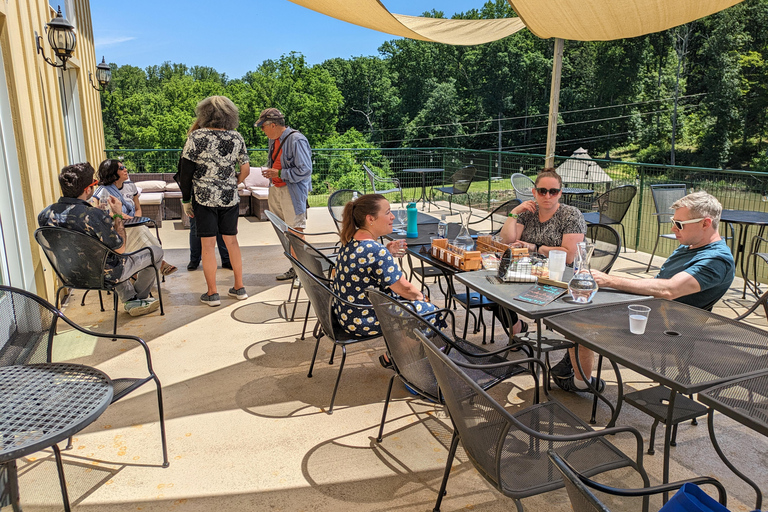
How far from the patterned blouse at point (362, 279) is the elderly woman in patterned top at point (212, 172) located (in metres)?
1.99

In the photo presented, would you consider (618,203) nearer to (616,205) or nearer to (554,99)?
(616,205)

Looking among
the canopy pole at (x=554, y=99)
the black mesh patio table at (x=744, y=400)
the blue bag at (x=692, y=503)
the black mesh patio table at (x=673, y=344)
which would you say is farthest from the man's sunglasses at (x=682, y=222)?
the canopy pole at (x=554, y=99)

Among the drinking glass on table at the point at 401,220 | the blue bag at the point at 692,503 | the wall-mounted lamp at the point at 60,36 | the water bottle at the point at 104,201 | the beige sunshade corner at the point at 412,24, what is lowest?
the blue bag at the point at 692,503

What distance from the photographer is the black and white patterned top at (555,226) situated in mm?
3531

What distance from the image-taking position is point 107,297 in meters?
5.07

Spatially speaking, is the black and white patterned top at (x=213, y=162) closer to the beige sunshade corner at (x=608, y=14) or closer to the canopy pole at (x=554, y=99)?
the beige sunshade corner at (x=608, y=14)

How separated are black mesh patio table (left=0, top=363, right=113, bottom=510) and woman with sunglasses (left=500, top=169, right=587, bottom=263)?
95.1 inches

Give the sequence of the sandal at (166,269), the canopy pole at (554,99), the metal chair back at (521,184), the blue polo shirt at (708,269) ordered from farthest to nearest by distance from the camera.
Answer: the metal chair back at (521,184) → the sandal at (166,269) → the canopy pole at (554,99) → the blue polo shirt at (708,269)

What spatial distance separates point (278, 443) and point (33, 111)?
355cm

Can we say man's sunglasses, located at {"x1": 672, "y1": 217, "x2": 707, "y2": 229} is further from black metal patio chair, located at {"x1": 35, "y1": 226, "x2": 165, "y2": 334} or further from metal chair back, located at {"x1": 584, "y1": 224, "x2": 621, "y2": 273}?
black metal patio chair, located at {"x1": 35, "y1": 226, "x2": 165, "y2": 334}

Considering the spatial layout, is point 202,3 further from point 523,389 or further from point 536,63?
point 523,389

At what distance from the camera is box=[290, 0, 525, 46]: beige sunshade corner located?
16.2 ft

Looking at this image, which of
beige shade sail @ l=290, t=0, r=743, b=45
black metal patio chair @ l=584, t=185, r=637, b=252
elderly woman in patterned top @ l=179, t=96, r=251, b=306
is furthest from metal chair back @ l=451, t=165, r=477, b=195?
elderly woman in patterned top @ l=179, t=96, r=251, b=306

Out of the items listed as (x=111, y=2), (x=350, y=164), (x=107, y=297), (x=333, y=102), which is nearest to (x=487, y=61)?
(x=333, y=102)
